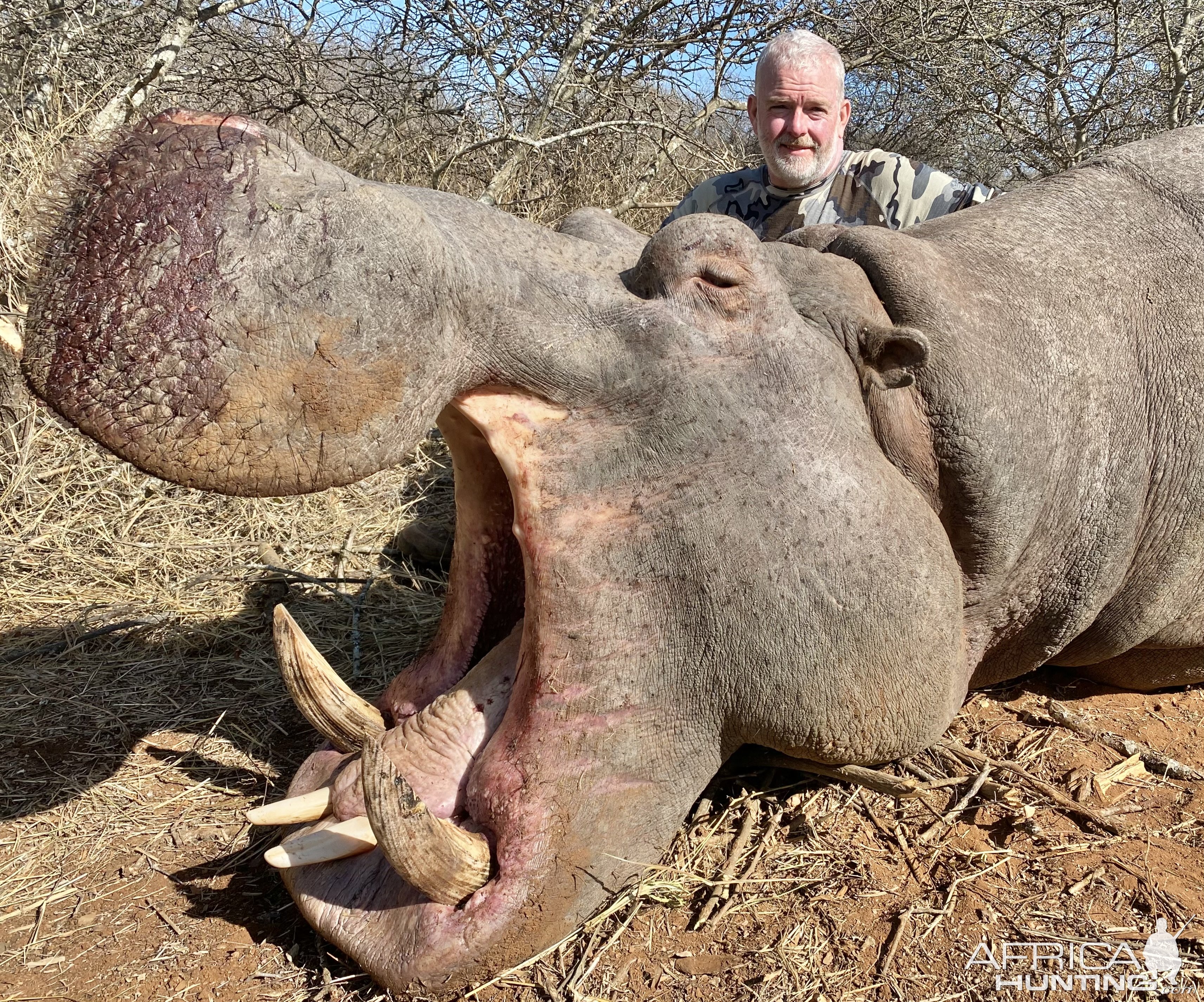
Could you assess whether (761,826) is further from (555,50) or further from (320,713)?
(555,50)

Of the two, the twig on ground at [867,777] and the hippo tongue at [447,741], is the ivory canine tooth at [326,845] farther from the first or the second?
the twig on ground at [867,777]

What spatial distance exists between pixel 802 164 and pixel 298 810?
306 cm

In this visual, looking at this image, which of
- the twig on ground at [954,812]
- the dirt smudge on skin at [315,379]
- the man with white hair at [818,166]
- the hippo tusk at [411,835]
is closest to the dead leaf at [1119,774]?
the twig on ground at [954,812]

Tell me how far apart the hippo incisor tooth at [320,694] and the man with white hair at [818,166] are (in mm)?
2461

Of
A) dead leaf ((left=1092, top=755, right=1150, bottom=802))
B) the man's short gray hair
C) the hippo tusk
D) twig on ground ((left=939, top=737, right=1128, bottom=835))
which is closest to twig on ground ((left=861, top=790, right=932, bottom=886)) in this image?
twig on ground ((left=939, top=737, right=1128, bottom=835))

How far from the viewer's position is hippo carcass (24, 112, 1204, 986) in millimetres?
1365

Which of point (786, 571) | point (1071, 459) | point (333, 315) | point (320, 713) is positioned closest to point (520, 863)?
point (320, 713)

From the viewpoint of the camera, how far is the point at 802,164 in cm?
381

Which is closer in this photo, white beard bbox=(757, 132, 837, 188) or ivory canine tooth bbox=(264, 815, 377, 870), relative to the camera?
ivory canine tooth bbox=(264, 815, 377, 870)

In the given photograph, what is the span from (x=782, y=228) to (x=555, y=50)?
149 inches

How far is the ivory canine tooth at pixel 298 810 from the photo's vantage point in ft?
6.03

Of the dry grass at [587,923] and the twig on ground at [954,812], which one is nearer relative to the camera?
the dry grass at [587,923]

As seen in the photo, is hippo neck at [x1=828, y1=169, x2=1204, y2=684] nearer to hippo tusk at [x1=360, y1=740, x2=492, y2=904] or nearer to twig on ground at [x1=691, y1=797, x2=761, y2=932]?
twig on ground at [x1=691, y1=797, x2=761, y2=932]

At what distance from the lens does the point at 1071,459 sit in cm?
206
